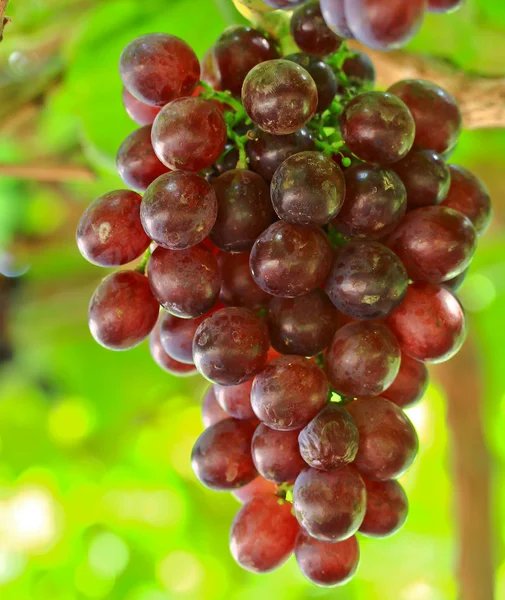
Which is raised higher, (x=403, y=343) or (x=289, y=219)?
(x=289, y=219)

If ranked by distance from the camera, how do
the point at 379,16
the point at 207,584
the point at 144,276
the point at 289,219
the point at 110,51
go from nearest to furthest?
the point at 379,16 → the point at 289,219 → the point at 144,276 → the point at 110,51 → the point at 207,584

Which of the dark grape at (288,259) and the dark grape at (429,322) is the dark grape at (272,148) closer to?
the dark grape at (288,259)

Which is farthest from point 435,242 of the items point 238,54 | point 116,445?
point 116,445

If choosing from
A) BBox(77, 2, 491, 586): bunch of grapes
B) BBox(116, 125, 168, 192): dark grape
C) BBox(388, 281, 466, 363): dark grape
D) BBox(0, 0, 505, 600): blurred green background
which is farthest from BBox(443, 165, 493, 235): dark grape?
BBox(0, 0, 505, 600): blurred green background

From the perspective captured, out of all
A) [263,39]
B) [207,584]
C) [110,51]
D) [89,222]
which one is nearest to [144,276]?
[89,222]

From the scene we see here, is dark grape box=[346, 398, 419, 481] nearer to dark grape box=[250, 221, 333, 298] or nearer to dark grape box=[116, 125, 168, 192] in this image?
dark grape box=[250, 221, 333, 298]

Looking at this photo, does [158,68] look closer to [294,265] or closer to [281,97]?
[281,97]

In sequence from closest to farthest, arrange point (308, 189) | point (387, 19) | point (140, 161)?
point (387, 19), point (308, 189), point (140, 161)

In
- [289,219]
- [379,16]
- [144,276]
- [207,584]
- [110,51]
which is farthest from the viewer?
[207,584]

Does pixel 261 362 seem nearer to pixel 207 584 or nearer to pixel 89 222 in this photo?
pixel 89 222
